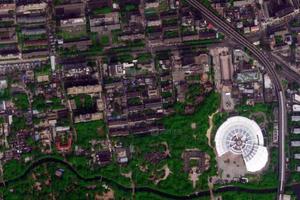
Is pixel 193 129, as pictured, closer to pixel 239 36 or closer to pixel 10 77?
pixel 239 36

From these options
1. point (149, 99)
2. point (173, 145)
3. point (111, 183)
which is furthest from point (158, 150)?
point (111, 183)

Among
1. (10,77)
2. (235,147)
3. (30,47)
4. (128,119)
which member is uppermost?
(30,47)

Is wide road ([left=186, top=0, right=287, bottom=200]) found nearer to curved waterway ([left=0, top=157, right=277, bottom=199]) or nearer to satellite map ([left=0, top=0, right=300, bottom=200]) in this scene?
satellite map ([left=0, top=0, right=300, bottom=200])

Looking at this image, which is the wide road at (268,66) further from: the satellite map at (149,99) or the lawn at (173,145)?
the lawn at (173,145)

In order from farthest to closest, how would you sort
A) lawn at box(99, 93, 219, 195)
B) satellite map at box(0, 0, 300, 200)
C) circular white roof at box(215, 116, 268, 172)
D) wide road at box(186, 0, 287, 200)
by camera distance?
wide road at box(186, 0, 287, 200), lawn at box(99, 93, 219, 195), satellite map at box(0, 0, 300, 200), circular white roof at box(215, 116, 268, 172)

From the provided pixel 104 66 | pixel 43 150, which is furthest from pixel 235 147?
pixel 43 150

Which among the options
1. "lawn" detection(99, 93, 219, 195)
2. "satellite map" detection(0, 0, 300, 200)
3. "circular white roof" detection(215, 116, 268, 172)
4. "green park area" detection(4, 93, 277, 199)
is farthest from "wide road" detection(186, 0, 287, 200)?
"lawn" detection(99, 93, 219, 195)

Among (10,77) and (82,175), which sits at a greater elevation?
(10,77)

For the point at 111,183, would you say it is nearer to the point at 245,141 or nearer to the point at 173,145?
the point at 173,145
